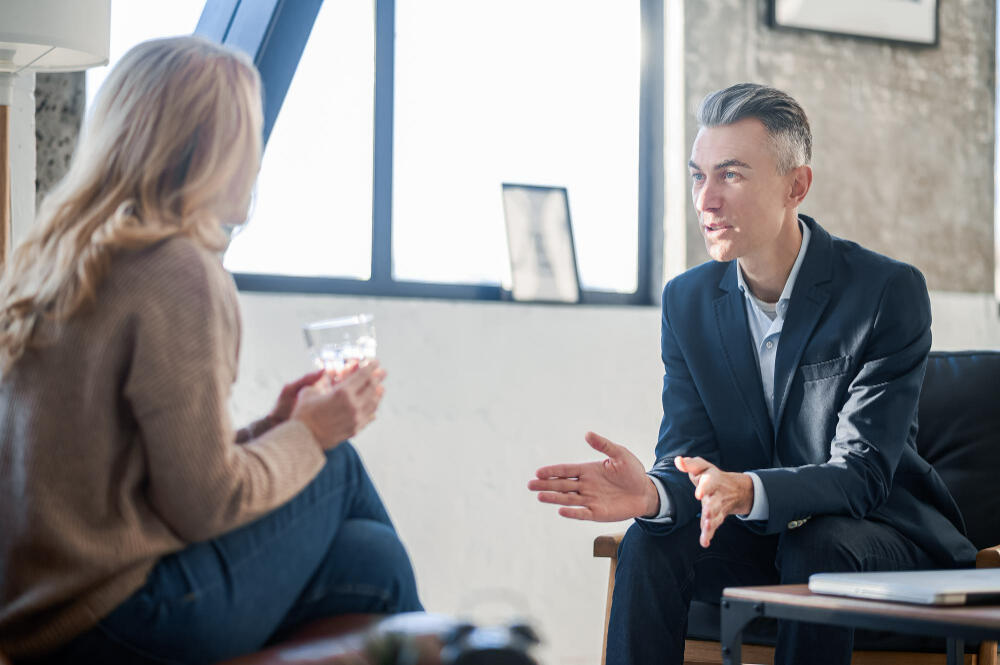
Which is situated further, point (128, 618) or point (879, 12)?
point (879, 12)

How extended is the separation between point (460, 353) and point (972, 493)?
141 centimetres

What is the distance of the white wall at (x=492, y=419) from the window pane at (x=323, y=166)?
0.23 metres

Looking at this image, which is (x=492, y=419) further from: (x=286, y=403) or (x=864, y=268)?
(x=286, y=403)

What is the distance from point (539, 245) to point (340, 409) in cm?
187

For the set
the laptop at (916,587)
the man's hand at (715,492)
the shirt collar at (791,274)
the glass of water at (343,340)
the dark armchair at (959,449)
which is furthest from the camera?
the shirt collar at (791,274)

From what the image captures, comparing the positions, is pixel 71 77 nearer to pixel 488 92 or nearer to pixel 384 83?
pixel 384 83

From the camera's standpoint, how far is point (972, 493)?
226cm

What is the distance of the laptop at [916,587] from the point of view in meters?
1.37

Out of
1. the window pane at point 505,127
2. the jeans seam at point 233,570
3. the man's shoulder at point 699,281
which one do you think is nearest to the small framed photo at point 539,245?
the window pane at point 505,127

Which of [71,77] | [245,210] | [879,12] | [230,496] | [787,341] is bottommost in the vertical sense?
[230,496]

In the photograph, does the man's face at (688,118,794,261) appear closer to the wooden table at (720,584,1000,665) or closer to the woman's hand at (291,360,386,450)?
the wooden table at (720,584,1000,665)

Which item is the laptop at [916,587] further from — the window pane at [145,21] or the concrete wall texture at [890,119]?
the window pane at [145,21]

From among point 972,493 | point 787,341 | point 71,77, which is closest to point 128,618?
point 787,341

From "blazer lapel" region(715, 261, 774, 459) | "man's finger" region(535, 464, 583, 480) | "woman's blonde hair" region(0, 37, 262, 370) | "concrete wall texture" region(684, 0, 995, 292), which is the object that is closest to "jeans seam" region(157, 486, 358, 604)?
"woman's blonde hair" region(0, 37, 262, 370)
